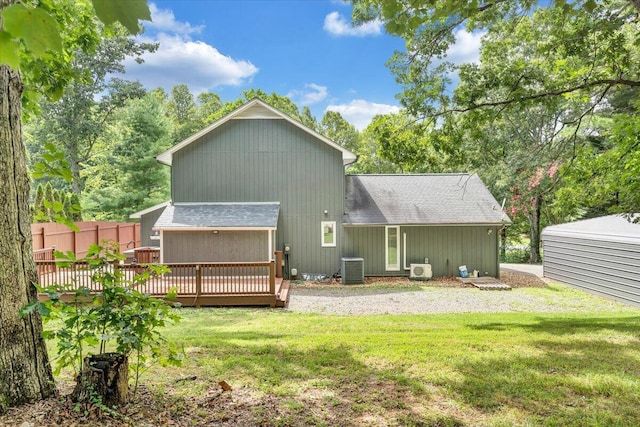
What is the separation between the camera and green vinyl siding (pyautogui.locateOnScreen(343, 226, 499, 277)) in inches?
534

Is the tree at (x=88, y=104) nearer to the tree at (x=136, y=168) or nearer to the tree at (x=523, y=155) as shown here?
the tree at (x=136, y=168)

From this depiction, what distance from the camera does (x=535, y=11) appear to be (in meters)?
7.36

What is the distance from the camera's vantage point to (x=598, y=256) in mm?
11219

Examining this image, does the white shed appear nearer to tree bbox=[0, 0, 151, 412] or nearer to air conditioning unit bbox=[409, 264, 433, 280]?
air conditioning unit bbox=[409, 264, 433, 280]

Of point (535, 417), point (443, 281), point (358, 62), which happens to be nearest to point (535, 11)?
point (535, 417)

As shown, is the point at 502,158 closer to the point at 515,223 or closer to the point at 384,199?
the point at 515,223

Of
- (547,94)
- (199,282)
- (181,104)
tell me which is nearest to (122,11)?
(547,94)

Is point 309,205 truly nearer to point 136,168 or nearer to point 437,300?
point 437,300

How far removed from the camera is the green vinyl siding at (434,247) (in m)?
13.6

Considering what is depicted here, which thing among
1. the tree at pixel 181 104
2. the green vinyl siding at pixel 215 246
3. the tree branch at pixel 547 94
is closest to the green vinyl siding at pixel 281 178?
the green vinyl siding at pixel 215 246

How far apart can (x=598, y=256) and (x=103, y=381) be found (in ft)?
44.6

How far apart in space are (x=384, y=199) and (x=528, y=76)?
7.74 meters

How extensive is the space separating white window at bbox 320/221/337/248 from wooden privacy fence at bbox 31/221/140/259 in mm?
6962

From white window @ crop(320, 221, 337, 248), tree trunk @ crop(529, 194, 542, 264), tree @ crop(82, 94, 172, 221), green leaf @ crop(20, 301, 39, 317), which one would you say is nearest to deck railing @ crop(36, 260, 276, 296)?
white window @ crop(320, 221, 337, 248)
